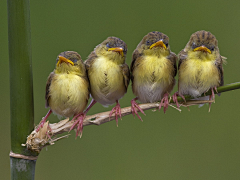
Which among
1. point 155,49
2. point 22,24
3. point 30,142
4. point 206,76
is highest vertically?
point 22,24

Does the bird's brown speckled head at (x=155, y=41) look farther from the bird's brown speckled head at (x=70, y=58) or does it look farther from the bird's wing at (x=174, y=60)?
the bird's brown speckled head at (x=70, y=58)

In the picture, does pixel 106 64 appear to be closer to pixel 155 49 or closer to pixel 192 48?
pixel 155 49

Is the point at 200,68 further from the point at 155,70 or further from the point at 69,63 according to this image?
the point at 69,63

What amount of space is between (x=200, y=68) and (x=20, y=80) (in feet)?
A: 2.65

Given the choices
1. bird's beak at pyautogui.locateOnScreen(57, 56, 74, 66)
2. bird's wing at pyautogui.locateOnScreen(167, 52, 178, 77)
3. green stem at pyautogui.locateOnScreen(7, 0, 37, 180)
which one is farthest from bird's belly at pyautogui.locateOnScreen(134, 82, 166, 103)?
green stem at pyautogui.locateOnScreen(7, 0, 37, 180)

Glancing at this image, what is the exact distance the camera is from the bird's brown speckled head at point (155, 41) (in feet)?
4.44

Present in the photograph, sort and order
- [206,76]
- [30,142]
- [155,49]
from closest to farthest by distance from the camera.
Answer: [30,142] < [206,76] < [155,49]

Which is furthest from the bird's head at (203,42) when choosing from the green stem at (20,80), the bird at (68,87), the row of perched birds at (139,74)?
the green stem at (20,80)

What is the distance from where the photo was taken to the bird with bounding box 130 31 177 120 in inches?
52.7

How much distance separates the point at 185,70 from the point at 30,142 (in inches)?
29.6

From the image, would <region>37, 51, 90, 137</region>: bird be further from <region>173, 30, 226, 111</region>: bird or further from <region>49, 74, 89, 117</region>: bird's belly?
<region>173, 30, 226, 111</region>: bird

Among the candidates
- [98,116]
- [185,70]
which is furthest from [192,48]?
[98,116]

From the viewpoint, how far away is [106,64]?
1.40m

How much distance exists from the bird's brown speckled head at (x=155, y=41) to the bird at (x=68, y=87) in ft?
1.10
